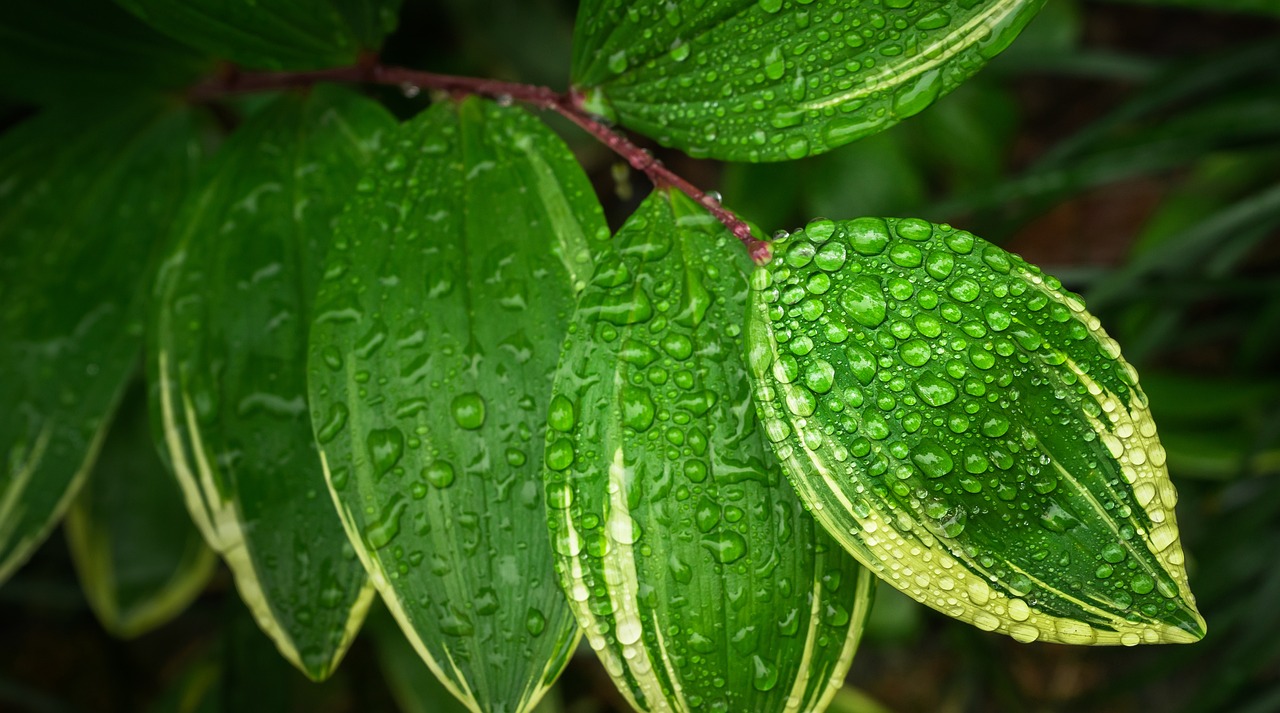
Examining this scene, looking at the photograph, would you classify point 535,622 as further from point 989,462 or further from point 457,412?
point 989,462

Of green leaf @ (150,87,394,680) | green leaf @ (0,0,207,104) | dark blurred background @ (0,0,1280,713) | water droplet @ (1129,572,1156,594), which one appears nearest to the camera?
water droplet @ (1129,572,1156,594)

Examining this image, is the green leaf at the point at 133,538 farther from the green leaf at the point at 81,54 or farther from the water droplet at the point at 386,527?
the water droplet at the point at 386,527

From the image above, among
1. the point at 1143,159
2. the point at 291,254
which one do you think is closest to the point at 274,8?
the point at 291,254

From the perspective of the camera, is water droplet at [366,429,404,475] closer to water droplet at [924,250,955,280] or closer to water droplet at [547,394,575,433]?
water droplet at [547,394,575,433]

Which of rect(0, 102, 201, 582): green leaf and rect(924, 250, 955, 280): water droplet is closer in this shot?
rect(924, 250, 955, 280): water droplet

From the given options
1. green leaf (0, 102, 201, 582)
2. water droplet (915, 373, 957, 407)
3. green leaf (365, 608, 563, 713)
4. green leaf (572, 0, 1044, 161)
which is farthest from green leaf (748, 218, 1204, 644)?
green leaf (365, 608, 563, 713)

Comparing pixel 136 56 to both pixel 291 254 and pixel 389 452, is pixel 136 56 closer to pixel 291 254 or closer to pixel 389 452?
pixel 291 254
